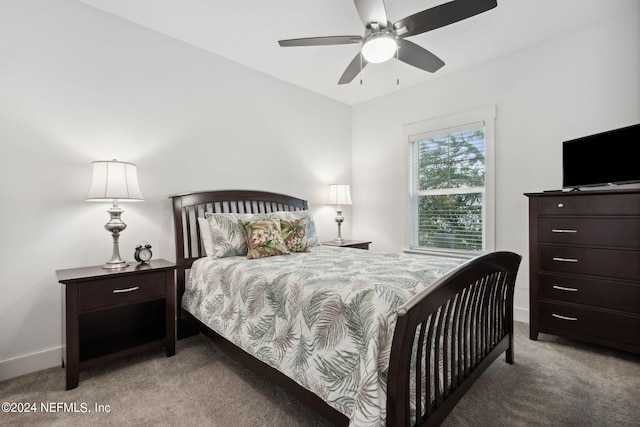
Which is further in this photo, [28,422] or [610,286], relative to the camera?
[610,286]

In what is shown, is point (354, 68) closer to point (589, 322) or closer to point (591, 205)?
point (591, 205)

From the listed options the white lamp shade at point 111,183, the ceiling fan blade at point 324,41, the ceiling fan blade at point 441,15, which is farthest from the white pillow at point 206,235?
the ceiling fan blade at point 441,15

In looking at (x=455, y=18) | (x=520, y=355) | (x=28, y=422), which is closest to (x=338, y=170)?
(x=455, y=18)

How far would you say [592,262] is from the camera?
2338 millimetres

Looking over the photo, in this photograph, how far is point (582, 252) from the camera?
7.80 feet

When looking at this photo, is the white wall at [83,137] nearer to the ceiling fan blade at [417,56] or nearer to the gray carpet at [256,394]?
the gray carpet at [256,394]

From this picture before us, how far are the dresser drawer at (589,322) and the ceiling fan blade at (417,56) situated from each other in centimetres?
211

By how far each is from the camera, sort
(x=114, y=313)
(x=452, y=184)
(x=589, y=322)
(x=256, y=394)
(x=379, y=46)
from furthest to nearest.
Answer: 1. (x=452, y=184)
2. (x=114, y=313)
3. (x=589, y=322)
4. (x=379, y=46)
5. (x=256, y=394)

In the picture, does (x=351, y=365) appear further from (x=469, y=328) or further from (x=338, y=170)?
(x=338, y=170)

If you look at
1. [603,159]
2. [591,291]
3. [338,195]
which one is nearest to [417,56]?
[603,159]

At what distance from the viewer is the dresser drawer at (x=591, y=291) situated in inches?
86.2

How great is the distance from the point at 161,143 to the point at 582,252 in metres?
3.53

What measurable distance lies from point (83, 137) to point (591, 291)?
397 centimetres

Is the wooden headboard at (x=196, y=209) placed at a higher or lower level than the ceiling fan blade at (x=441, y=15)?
lower
